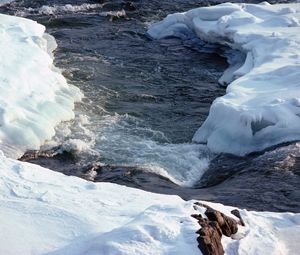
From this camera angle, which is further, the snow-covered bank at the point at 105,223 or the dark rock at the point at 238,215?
the dark rock at the point at 238,215

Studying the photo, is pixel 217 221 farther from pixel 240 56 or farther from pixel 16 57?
pixel 240 56

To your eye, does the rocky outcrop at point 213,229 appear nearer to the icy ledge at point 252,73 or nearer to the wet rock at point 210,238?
the wet rock at point 210,238

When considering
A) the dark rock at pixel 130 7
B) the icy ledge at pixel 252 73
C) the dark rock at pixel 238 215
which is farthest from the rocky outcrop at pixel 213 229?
the dark rock at pixel 130 7

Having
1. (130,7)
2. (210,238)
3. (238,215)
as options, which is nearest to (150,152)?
(238,215)

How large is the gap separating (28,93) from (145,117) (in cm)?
210

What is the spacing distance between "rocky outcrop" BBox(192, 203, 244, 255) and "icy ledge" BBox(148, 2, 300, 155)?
3296 millimetres

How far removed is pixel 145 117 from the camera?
10727 millimetres

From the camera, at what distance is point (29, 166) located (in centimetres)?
748

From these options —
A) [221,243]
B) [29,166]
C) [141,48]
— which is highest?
[221,243]

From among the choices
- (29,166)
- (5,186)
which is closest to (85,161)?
(29,166)

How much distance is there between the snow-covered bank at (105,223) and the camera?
5445 mm

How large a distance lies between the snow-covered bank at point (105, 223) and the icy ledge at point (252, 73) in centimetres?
281

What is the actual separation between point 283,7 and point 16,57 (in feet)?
23.5

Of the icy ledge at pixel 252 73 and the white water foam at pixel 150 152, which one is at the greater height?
the icy ledge at pixel 252 73
